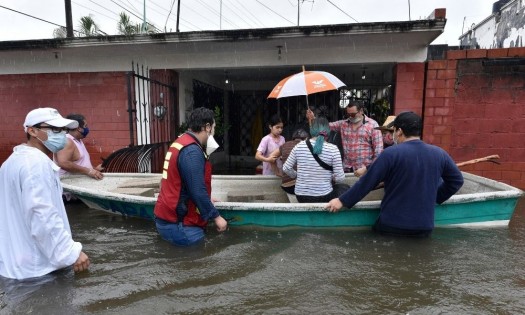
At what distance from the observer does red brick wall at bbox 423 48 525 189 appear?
5238 millimetres

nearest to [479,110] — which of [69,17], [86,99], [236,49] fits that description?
[236,49]

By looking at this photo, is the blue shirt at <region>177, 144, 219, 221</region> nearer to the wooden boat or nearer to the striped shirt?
the wooden boat

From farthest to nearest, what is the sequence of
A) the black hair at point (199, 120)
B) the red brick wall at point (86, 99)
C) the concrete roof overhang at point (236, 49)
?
the red brick wall at point (86, 99), the concrete roof overhang at point (236, 49), the black hair at point (199, 120)

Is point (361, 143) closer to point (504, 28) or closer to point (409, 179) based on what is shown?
point (409, 179)

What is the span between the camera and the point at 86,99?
663 centimetres

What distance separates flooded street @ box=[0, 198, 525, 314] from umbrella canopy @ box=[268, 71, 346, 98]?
63.1 inches

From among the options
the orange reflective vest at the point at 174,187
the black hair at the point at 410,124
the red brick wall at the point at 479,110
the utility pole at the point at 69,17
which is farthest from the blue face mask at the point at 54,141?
the utility pole at the point at 69,17

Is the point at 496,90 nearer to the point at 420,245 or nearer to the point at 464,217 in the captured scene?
the point at 464,217

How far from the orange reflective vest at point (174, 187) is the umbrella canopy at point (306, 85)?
153 centimetres

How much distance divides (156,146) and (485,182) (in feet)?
16.5

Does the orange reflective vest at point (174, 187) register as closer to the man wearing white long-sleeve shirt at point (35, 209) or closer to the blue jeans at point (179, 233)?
the blue jeans at point (179, 233)

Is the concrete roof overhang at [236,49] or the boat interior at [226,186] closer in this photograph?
the boat interior at [226,186]

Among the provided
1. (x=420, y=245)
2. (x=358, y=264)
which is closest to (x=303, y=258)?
(x=358, y=264)

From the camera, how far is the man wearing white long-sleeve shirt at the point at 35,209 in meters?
2.20
